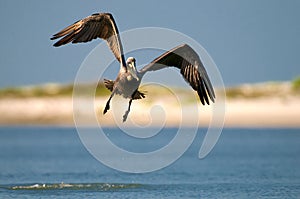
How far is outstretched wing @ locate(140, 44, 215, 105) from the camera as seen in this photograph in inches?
780

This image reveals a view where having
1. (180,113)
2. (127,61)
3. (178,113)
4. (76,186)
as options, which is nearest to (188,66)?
(127,61)

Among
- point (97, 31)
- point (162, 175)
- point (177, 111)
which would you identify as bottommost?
point (162, 175)

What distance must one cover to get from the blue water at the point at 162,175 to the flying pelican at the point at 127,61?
2460mm

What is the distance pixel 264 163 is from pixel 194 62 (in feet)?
36.1

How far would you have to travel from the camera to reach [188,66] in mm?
20266

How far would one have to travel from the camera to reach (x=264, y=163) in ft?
99.9

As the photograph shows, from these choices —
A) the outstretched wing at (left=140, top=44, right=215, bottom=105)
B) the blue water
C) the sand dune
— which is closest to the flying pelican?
the outstretched wing at (left=140, top=44, right=215, bottom=105)

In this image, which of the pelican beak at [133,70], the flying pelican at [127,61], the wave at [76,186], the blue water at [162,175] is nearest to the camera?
the flying pelican at [127,61]

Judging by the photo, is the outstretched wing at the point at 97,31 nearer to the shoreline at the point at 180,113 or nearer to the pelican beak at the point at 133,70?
the pelican beak at the point at 133,70

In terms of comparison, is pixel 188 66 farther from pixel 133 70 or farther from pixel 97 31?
pixel 97 31

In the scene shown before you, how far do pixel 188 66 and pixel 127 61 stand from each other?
127cm

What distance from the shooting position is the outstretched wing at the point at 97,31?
20.2 meters

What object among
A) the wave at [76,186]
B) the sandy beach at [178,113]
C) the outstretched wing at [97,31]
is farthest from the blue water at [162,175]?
the sandy beach at [178,113]

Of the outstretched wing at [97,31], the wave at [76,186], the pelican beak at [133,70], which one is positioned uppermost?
the outstretched wing at [97,31]
